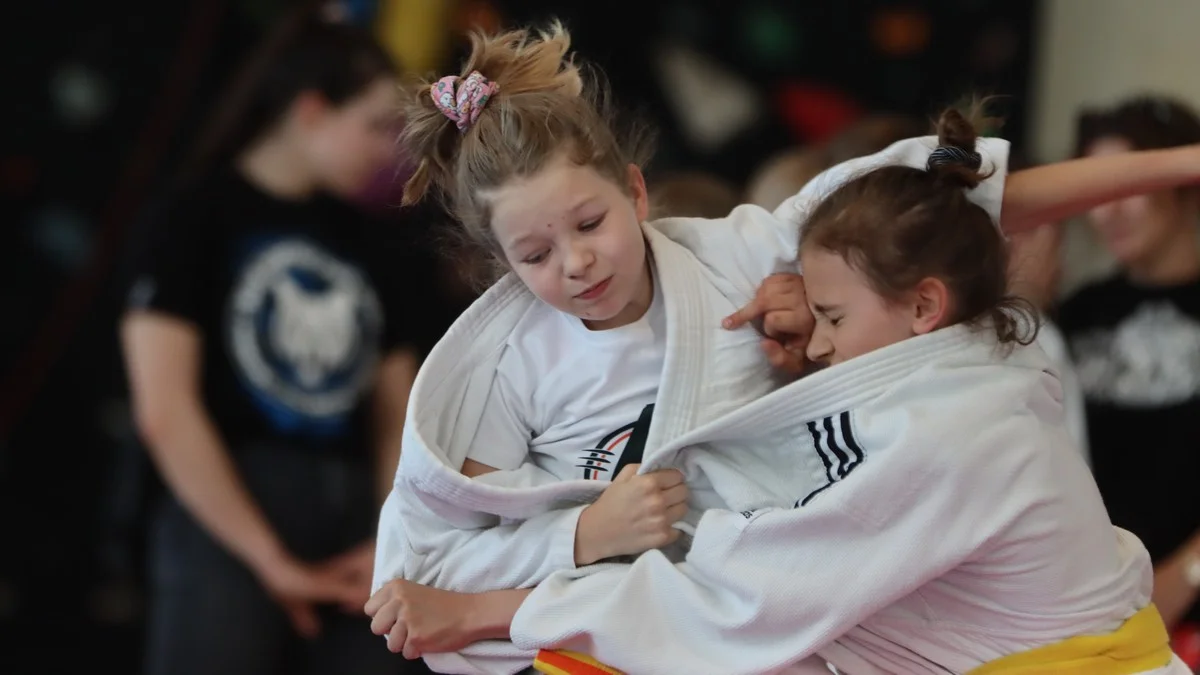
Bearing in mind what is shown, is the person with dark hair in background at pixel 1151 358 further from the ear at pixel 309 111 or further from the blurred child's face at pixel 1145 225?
the ear at pixel 309 111

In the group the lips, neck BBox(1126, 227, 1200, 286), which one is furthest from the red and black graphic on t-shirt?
neck BBox(1126, 227, 1200, 286)

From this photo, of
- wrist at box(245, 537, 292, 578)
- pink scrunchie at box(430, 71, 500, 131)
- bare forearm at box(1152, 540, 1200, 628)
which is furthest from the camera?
wrist at box(245, 537, 292, 578)

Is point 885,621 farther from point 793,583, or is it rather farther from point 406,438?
point 406,438

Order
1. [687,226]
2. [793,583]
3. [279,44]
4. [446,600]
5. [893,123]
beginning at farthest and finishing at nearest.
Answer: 1. [279,44]
2. [893,123]
3. [687,226]
4. [446,600]
5. [793,583]

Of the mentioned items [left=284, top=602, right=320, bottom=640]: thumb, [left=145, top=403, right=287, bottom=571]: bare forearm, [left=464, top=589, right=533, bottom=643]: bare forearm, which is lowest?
[left=284, top=602, right=320, bottom=640]: thumb

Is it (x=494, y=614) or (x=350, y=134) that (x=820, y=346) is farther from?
(x=350, y=134)

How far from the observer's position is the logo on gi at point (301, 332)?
5.86ft

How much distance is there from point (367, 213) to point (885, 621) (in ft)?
3.62

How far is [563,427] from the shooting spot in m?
1.14

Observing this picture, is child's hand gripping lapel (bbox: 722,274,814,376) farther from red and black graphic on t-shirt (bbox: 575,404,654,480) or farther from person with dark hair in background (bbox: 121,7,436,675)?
person with dark hair in background (bbox: 121,7,436,675)

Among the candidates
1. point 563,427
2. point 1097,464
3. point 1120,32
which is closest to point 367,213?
point 563,427

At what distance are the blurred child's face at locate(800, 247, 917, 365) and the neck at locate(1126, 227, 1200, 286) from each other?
3.10 ft

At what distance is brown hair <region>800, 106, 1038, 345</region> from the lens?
1.03 metres

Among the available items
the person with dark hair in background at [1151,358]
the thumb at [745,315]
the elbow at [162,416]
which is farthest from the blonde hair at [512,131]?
the person with dark hair in background at [1151,358]
